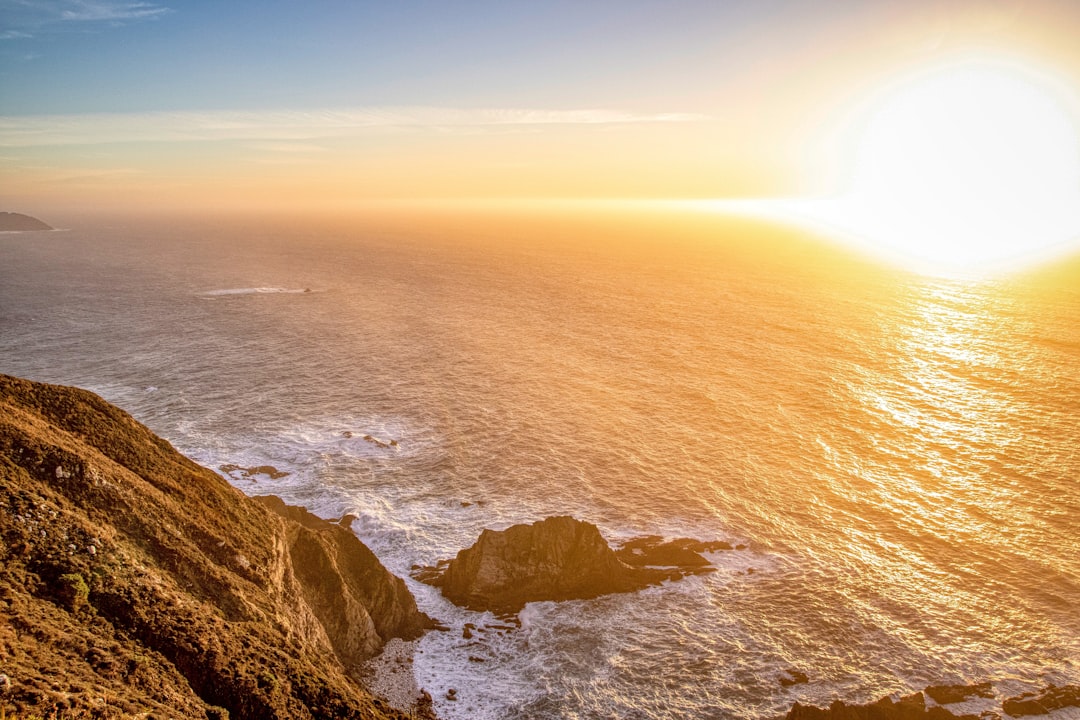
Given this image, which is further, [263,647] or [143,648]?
[263,647]

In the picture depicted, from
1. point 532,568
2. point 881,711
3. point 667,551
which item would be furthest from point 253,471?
point 881,711

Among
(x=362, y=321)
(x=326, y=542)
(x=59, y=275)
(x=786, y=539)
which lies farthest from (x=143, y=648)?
(x=59, y=275)

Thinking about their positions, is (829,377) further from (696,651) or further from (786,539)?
(696,651)

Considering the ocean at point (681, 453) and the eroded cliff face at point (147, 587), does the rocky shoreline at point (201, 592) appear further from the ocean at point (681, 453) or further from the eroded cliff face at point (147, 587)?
the ocean at point (681, 453)

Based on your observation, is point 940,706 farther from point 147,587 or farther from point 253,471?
point 253,471

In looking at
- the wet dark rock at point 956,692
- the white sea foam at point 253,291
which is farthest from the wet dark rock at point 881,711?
the white sea foam at point 253,291

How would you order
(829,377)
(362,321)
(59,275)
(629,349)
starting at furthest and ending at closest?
(59,275) → (362,321) → (629,349) → (829,377)
